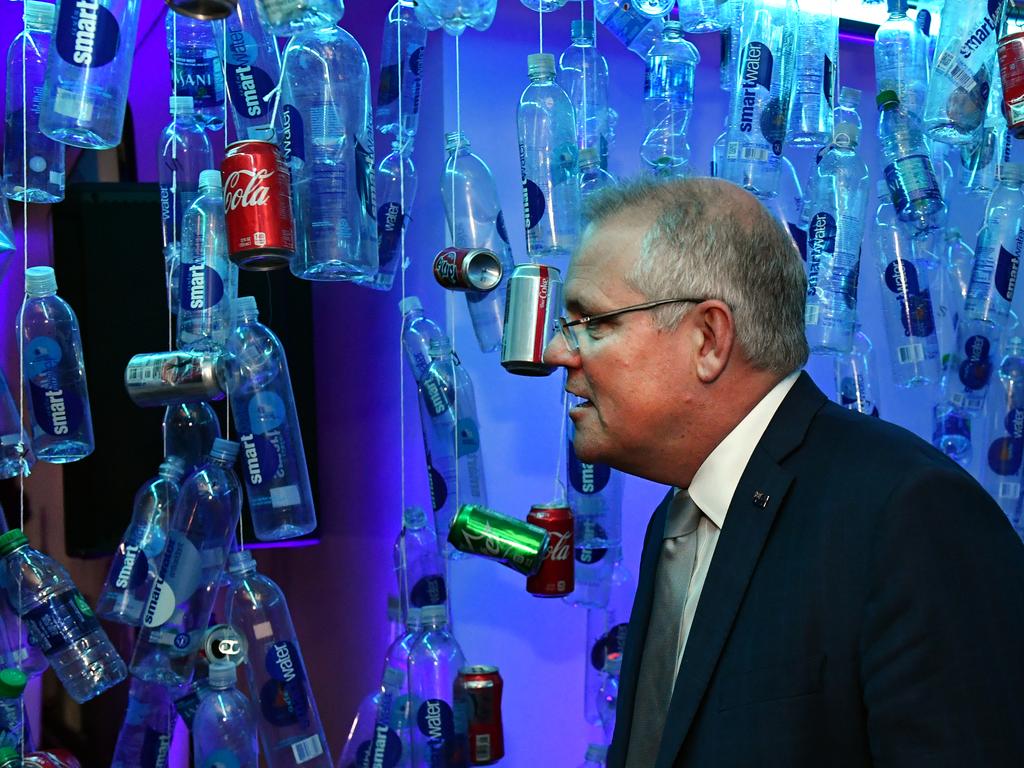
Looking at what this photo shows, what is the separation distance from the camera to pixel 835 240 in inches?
99.5

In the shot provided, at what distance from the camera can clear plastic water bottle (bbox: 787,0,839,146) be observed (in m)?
2.52

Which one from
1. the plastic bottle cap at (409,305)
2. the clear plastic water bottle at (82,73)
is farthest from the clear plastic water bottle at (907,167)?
the clear plastic water bottle at (82,73)

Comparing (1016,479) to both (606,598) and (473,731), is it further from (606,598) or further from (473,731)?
(473,731)

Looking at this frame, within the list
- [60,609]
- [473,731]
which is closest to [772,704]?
[473,731]

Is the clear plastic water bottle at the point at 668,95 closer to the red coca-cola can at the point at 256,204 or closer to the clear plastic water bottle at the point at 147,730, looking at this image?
the red coca-cola can at the point at 256,204

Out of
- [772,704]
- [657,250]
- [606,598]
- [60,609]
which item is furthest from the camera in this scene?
[606,598]

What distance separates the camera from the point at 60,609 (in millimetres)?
2057

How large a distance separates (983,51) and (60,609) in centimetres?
219

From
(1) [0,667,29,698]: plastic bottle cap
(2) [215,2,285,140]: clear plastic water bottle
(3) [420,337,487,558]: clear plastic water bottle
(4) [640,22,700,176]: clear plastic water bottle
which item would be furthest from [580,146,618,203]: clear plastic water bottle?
(1) [0,667,29,698]: plastic bottle cap

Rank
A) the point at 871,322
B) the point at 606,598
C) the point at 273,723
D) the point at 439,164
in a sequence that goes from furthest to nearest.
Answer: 1. the point at 871,322
2. the point at 439,164
3. the point at 606,598
4. the point at 273,723

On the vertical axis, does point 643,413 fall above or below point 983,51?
below

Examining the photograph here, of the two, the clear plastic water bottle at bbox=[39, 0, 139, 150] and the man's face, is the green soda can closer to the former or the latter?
the man's face

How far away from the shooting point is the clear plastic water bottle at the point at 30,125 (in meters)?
2.13

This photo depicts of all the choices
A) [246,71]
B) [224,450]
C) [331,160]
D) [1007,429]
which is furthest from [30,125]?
[1007,429]
